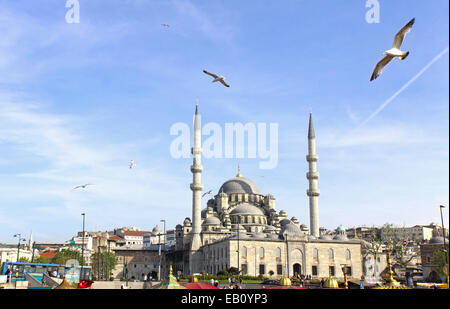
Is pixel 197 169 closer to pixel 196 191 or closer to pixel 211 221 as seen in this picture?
pixel 196 191

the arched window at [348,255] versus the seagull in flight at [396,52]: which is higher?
the seagull in flight at [396,52]

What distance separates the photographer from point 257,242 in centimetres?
6209

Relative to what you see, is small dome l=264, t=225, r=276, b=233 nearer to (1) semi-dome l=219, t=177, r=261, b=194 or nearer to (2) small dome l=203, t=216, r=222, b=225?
(2) small dome l=203, t=216, r=222, b=225

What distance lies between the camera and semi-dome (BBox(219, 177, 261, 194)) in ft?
265

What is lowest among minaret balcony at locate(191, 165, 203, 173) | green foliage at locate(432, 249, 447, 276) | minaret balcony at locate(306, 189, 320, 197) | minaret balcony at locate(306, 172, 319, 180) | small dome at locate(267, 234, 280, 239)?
green foliage at locate(432, 249, 447, 276)

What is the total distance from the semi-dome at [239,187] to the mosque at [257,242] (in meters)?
2.58

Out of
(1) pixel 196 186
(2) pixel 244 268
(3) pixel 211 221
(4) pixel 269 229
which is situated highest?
(1) pixel 196 186

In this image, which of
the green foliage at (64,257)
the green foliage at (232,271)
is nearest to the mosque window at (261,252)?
the green foliage at (232,271)

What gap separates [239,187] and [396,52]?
225 feet

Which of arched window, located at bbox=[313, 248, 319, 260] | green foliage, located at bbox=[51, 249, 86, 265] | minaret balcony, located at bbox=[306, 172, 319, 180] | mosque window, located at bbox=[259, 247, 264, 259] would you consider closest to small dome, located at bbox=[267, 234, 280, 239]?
mosque window, located at bbox=[259, 247, 264, 259]

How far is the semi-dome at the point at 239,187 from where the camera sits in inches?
3182

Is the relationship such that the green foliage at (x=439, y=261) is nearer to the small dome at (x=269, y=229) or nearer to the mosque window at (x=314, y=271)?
the mosque window at (x=314, y=271)

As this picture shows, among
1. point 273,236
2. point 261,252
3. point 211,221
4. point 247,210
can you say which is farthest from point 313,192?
point 211,221
